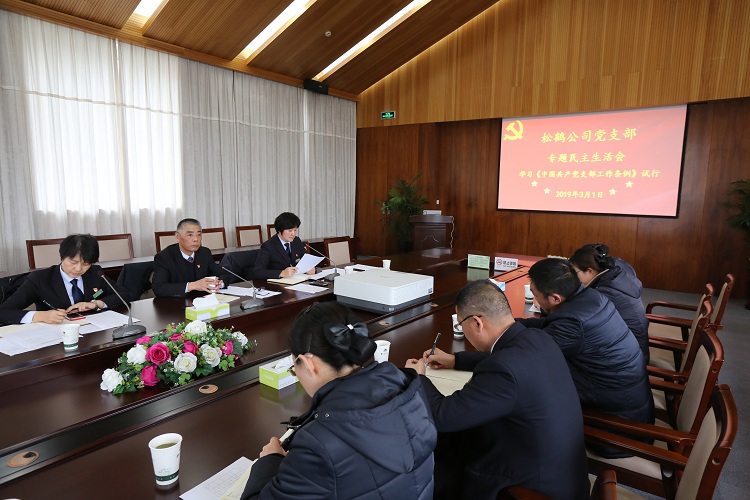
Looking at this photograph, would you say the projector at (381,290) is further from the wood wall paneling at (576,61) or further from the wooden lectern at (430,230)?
the wood wall paneling at (576,61)

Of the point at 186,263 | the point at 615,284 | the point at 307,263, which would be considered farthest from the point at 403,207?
the point at 615,284

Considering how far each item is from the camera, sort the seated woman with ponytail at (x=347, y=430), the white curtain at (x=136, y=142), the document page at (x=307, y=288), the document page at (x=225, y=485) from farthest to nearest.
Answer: the white curtain at (x=136, y=142) < the document page at (x=307, y=288) < the document page at (x=225, y=485) < the seated woman with ponytail at (x=347, y=430)

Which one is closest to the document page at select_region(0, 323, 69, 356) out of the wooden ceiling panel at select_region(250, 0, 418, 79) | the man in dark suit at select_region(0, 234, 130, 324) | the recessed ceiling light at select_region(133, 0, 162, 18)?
the man in dark suit at select_region(0, 234, 130, 324)

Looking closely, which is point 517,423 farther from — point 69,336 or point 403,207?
point 403,207

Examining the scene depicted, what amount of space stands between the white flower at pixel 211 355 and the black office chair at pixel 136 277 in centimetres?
209

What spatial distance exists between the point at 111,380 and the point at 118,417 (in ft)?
0.53

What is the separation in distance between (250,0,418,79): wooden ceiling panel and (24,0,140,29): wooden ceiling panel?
5.83ft

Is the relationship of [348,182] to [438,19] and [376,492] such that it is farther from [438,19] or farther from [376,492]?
[376,492]

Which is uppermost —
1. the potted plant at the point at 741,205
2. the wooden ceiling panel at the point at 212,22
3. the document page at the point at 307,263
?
the wooden ceiling panel at the point at 212,22

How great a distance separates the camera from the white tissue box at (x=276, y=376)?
1.44 metres

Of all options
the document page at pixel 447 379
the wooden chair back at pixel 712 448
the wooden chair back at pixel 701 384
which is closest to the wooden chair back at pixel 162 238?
the document page at pixel 447 379

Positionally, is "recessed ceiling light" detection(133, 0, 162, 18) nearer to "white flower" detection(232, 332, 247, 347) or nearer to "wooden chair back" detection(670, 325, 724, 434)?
"white flower" detection(232, 332, 247, 347)

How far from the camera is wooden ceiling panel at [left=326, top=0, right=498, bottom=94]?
6.29 m

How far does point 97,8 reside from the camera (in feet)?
14.7
